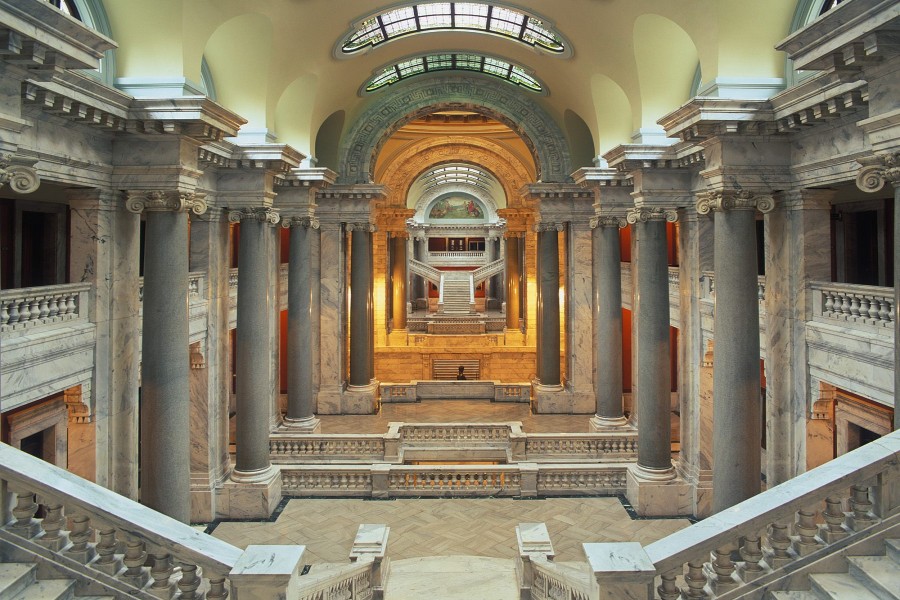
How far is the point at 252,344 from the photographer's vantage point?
1247cm

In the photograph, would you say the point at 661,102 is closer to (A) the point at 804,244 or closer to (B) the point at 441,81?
(A) the point at 804,244

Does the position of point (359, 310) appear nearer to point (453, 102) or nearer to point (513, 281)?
point (453, 102)

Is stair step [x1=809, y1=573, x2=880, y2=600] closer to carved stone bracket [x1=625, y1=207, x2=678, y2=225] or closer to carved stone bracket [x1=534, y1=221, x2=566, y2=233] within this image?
carved stone bracket [x1=625, y1=207, x2=678, y2=225]

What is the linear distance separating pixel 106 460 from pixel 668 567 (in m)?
7.49

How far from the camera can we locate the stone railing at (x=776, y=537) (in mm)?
4816

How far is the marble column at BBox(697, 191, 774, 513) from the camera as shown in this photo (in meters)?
8.86

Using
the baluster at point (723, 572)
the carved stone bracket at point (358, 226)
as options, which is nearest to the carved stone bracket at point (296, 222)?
the carved stone bracket at point (358, 226)

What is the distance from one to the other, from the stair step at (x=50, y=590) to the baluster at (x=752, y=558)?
5.01m

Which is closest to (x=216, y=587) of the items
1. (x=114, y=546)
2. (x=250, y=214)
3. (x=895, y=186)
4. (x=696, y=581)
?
(x=114, y=546)

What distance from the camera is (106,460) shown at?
8938mm

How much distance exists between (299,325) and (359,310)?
12.6ft

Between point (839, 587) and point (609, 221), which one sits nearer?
point (839, 587)

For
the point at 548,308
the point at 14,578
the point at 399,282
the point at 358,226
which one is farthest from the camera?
the point at 399,282

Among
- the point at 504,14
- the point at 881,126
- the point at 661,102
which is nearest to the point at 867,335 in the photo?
the point at 881,126
